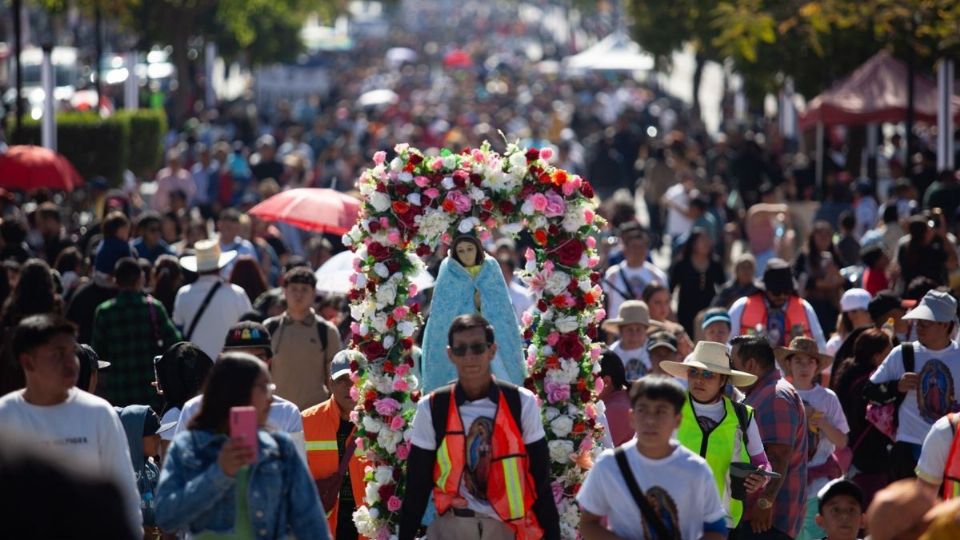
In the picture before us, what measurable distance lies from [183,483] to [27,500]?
1.33 m

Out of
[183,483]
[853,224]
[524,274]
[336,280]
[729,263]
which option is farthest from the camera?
[729,263]

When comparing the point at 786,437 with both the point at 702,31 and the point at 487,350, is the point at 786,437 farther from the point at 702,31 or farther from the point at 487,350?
the point at 702,31

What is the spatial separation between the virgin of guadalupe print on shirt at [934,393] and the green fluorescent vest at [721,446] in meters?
1.86

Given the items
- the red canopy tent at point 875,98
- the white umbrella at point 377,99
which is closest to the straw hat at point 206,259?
the red canopy tent at point 875,98

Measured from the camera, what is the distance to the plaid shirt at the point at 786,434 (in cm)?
920

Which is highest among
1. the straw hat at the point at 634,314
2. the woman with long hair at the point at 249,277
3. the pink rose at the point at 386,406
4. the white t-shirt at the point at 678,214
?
the pink rose at the point at 386,406

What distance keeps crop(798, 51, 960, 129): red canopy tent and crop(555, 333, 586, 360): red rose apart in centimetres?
1588

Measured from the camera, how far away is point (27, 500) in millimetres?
5133

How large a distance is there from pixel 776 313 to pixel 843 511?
4900 mm

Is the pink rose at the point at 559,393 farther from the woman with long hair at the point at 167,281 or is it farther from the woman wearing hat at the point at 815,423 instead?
the woman with long hair at the point at 167,281

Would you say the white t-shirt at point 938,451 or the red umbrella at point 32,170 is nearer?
the white t-shirt at point 938,451

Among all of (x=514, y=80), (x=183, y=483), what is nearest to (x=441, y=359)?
(x=183, y=483)

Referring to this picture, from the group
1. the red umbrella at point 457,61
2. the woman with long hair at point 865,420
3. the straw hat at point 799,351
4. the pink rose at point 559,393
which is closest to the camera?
the pink rose at point 559,393

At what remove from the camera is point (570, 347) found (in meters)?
9.89
